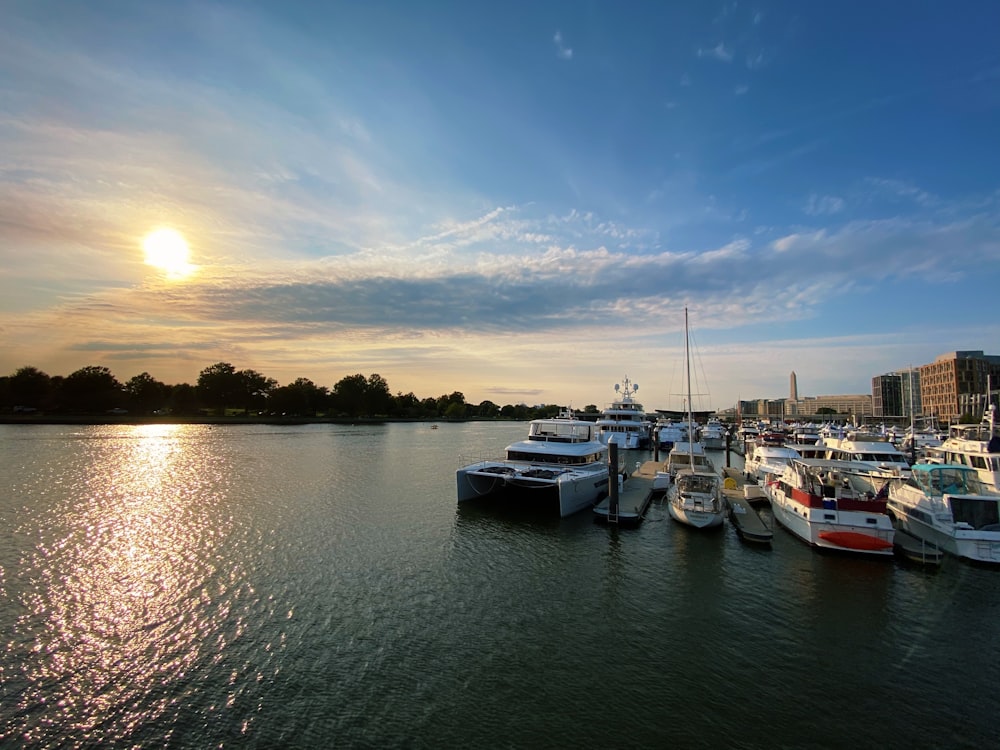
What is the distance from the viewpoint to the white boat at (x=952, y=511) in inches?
857

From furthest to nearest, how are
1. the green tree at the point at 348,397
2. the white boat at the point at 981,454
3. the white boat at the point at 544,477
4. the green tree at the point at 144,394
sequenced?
the green tree at the point at 348,397 < the green tree at the point at 144,394 < the white boat at the point at 544,477 < the white boat at the point at 981,454

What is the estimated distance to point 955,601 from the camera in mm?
18219

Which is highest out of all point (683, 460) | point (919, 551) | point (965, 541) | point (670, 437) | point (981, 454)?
point (981, 454)

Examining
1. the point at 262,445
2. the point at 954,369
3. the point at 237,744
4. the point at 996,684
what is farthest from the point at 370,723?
the point at 954,369

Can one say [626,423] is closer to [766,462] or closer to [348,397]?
[766,462]

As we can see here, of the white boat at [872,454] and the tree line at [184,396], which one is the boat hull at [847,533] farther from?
the tree line at [184,396]

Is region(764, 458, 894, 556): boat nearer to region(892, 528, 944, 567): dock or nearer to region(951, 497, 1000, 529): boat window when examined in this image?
region(892, 528, 944, 567): dock

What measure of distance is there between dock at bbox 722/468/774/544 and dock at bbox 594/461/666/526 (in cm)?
524

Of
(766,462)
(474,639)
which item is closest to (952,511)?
(766,462)

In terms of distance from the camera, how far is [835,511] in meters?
23.6

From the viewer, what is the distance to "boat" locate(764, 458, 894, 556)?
894 inches

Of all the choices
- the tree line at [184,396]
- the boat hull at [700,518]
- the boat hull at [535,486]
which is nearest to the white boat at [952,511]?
the boat hull at [700,518]

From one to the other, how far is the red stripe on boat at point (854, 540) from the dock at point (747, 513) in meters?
2.80

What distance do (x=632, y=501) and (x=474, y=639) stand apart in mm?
21285
